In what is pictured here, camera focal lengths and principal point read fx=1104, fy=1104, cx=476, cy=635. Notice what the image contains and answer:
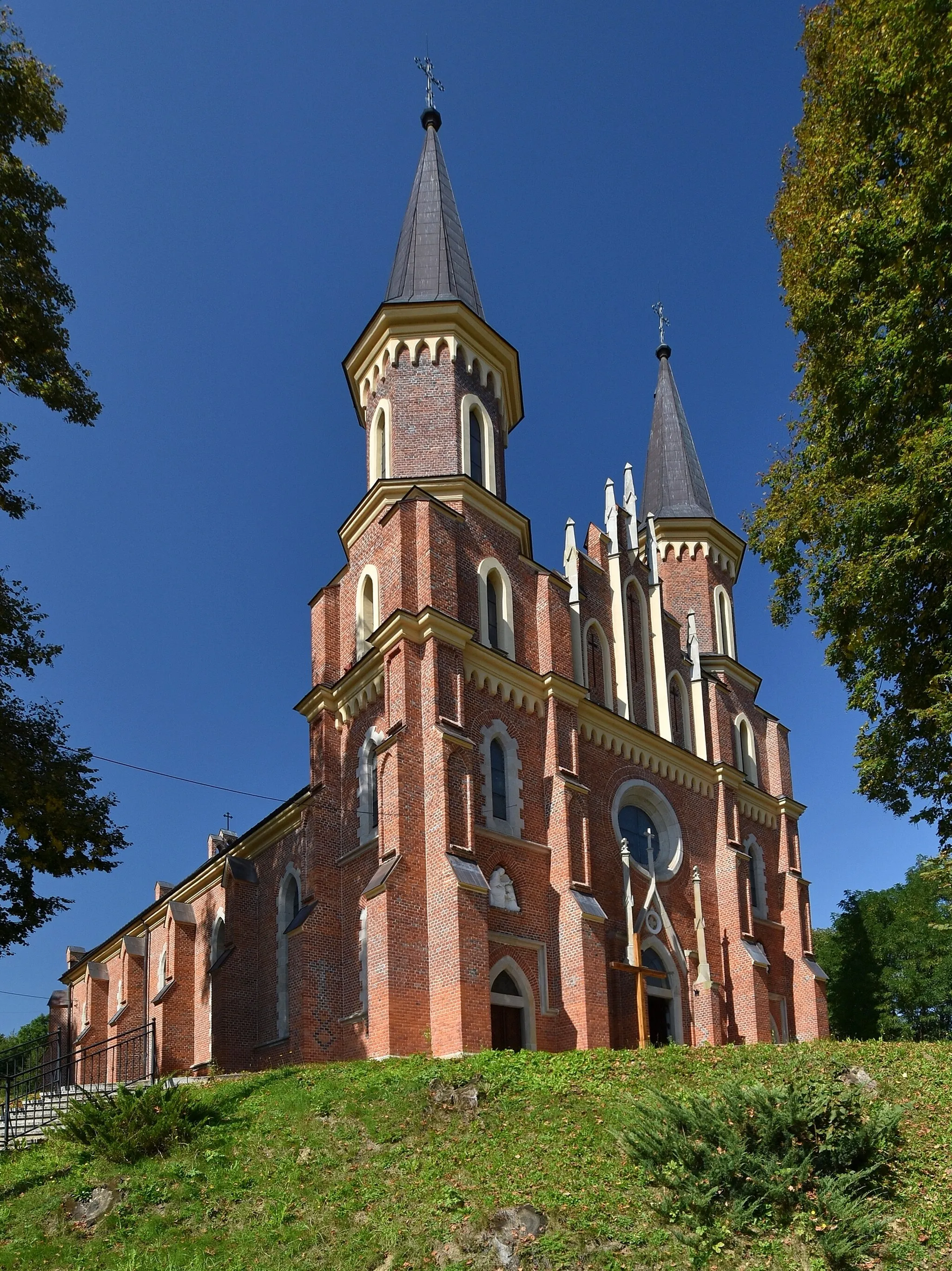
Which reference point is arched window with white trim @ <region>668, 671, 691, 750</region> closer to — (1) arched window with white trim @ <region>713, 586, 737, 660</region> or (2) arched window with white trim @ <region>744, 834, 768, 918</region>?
(2) arched window with white trim @ <region>744, 834, 768, 918</region>

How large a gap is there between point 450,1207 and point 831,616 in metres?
10.8

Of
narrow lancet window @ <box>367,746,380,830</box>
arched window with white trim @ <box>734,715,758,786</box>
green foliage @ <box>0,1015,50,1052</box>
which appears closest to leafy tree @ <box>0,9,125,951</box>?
narrow lancet window @ <box>367,746,380,830</box>

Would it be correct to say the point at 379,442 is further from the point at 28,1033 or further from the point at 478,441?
the point at 28,1033

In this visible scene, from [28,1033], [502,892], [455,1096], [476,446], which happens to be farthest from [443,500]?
[28,1033]

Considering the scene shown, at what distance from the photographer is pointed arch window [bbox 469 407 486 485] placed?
2612cm

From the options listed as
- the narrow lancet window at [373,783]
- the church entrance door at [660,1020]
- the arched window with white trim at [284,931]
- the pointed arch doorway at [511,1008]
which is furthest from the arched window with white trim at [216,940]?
the church entrance door at [660,1020]

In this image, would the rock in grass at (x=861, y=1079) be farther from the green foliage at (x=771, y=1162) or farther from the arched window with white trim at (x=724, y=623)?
the arched window with white trim at (x=724, y=623)

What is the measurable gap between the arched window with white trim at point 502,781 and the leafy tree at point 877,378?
6.49m

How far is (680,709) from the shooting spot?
97.9 feet

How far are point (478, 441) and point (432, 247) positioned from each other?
5.84 metres

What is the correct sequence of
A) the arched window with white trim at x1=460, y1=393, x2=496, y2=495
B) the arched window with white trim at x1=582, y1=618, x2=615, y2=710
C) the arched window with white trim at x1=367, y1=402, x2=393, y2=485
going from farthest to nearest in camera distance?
1. the arched window with white trim at x1=582, y1=618, x2=615, y2=710
2. the arched window with white trim at x1=367, y1=402, x2=393, y2=485
3. the arched window with white trim at x1=460, y1=393, x2=496, y2=495

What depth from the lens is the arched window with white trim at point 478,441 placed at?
26000 millimetres

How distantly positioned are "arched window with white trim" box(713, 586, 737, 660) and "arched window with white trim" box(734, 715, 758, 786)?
7.19 ft

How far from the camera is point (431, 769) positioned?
67.5ft
